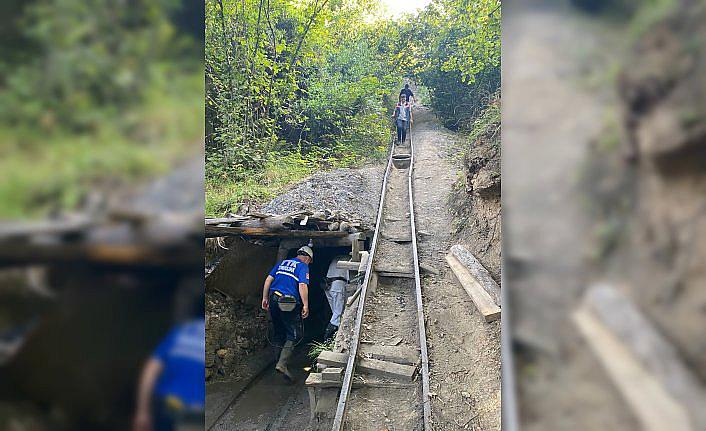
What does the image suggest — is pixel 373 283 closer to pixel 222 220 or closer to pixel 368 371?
pixel 368 371

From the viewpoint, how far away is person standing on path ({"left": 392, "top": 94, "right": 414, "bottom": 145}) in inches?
731

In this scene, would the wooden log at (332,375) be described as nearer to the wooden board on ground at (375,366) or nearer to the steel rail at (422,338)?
the wooden board on ground at (375,366)

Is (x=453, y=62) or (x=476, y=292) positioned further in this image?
(x=453, y=62)

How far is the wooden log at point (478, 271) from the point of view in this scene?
22.4 feet

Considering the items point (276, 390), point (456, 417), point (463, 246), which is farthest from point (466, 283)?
point (276, 390)

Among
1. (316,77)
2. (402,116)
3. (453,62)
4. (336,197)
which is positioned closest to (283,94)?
(316,77)

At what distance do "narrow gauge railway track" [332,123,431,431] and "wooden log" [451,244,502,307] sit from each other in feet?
2.60

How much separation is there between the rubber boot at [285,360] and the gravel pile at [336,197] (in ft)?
9.65

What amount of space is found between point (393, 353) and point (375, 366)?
1.23ft
